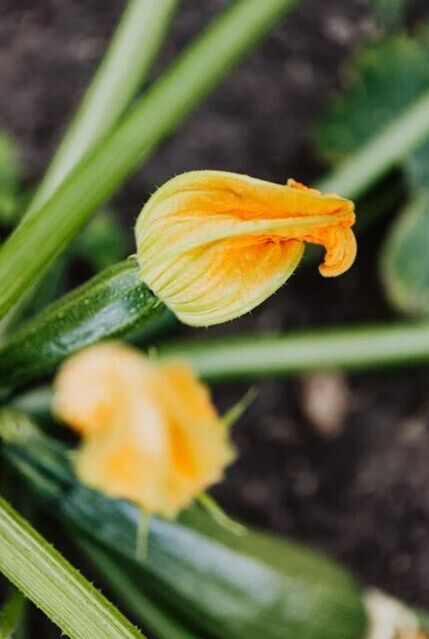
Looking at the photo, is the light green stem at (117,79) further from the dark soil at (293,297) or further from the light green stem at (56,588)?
the dark soil at (293,297)

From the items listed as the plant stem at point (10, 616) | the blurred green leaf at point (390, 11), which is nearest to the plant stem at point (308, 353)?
the plant stem at point (10, 616)

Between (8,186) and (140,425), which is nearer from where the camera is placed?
(140,425)

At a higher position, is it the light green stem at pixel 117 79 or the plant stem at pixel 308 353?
the light green stem at pixel 117 79

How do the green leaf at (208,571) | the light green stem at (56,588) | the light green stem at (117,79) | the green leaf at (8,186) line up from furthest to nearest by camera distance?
1. the green leaf at (8,186)
2. the green leaf at (208,571)
3. the light green stem at (117,79)
4. the light green stem at (56,588)

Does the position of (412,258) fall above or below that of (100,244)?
below

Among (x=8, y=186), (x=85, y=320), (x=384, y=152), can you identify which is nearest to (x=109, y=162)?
(x=85, y=320)

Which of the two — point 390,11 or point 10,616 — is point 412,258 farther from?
point 10,616

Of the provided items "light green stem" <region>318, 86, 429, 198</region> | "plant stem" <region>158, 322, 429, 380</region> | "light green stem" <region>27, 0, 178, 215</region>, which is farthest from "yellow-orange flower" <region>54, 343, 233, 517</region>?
"light green stem" <region>318, 86, 429, 198</region>
